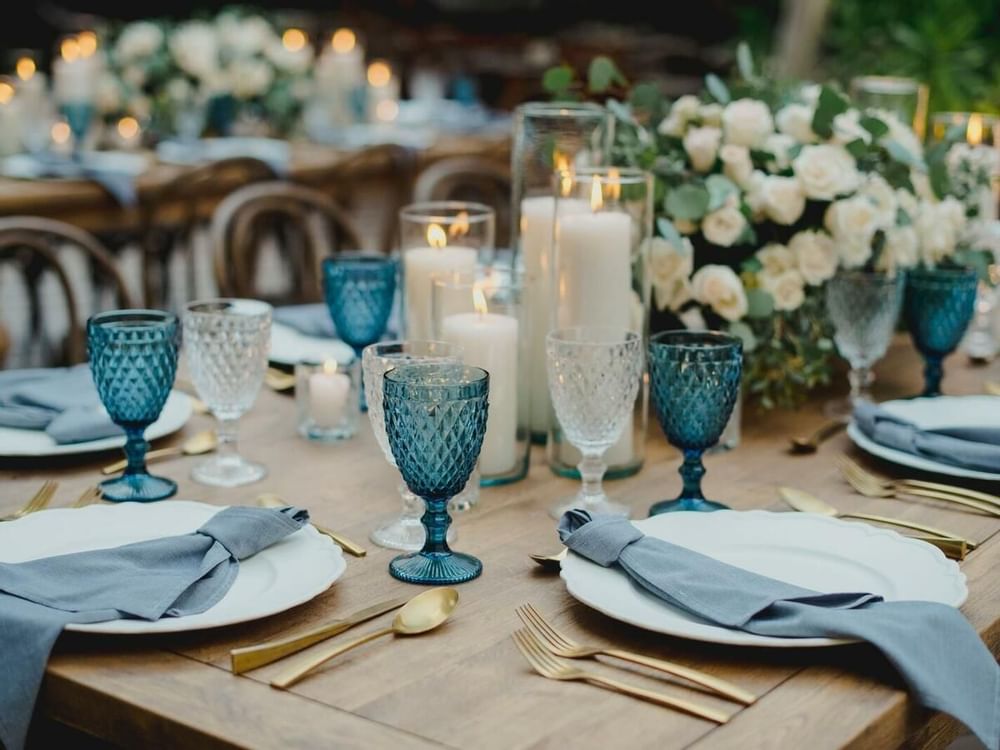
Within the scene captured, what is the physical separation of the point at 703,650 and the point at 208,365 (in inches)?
25.2

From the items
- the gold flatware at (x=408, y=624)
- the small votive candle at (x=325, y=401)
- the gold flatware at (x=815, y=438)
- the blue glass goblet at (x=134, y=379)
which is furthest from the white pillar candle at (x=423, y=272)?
the gold flatware at (x=408, y=624)

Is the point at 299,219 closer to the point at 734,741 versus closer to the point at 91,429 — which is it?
the point at 91,429

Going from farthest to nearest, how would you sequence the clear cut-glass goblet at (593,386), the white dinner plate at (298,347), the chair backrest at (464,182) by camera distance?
the chair backrest at (464,182) < the white dinner plate at (298,347) < the clear cut-glass goblet at (593,386)

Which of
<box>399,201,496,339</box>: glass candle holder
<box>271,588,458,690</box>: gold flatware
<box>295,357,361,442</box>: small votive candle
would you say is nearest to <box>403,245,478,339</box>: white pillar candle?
<box>399,201,496,339</box>: glass candle holder

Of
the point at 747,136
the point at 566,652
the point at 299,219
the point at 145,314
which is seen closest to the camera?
the point at 566,652

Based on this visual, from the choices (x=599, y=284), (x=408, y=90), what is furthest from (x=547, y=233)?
(x=408, y=90)

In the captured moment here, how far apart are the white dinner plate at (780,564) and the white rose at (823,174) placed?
0.54 metres

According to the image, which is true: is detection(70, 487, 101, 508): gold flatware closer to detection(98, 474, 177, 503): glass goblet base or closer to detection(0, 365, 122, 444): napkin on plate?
detection(98, 474, 177, 503): glass goblet base

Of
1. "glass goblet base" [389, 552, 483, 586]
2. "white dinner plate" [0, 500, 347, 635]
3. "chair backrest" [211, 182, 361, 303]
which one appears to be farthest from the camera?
"chair backrest" [211, 182, 361, 303]

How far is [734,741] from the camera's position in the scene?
907 mm

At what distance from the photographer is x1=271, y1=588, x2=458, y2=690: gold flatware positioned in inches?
38.8

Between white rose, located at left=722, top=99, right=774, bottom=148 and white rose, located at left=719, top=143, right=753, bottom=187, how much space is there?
1cm

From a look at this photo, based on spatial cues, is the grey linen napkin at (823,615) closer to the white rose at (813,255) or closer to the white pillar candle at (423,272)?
the white pillar candle at (423,272)

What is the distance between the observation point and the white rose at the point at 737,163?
1.71 metres
